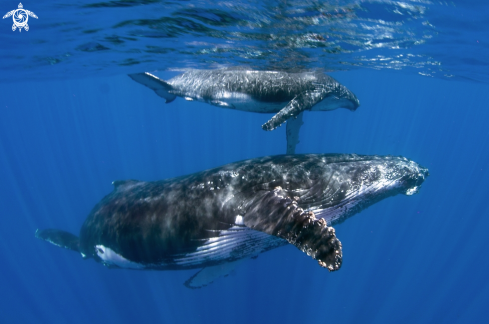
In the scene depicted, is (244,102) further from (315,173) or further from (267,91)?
(315,173)

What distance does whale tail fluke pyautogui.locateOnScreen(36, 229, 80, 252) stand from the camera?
37.5 feet

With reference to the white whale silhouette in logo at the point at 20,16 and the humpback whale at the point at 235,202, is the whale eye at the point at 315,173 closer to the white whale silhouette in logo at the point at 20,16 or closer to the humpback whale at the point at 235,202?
the humpback whale at the point at 235,202

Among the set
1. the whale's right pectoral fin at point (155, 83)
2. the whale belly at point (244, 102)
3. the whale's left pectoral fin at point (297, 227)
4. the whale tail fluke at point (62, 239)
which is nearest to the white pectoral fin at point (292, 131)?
the whale belly at point (244, 102)

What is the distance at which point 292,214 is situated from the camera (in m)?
4.04

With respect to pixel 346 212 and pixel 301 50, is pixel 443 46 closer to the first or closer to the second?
pixel 301 50

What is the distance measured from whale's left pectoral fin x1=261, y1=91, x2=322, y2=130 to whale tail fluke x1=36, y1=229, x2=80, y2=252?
29.8 ft

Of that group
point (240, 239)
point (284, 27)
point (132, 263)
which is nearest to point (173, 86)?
point (284, 27)

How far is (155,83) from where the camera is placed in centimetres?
1157

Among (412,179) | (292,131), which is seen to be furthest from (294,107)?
(412,179)

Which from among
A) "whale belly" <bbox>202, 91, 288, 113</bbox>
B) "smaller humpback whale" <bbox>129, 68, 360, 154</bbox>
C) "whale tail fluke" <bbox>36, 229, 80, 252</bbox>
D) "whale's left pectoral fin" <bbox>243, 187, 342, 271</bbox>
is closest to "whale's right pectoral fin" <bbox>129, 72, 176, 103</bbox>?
"smaller humpback whale" <bbox>129, 68, 360, 154</bbox>

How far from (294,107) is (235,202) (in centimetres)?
474

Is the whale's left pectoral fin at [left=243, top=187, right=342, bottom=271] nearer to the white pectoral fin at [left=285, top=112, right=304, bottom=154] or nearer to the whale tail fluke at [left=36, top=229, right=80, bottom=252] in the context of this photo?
the white pectoral fin at [left=285, top=112, right=304, bottom=154]

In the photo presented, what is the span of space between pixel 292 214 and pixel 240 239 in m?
2.11

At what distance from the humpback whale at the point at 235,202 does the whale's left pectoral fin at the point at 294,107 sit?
168cm
